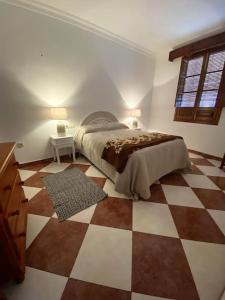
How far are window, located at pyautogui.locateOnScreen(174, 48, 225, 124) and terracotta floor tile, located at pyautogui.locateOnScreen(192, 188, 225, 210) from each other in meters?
1.75

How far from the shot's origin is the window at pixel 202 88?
2826mm

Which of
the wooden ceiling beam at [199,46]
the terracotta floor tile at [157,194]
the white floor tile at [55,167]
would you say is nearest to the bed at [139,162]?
the terracotta floor tile at [157,194]

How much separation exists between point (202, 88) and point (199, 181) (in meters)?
2.13

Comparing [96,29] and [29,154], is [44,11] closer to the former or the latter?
[96,29]

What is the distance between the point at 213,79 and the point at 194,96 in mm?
455

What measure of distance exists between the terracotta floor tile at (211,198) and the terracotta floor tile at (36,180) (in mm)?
2176

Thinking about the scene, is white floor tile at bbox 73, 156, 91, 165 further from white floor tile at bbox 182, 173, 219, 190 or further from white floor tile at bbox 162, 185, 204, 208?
white floor tile at bbox 182, 173, 219, 190

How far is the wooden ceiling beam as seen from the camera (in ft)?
8.75

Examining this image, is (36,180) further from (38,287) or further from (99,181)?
(38,287)

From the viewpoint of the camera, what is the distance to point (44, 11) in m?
2.21

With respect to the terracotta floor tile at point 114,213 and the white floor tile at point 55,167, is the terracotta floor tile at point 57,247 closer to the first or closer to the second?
the terracotta floor tile at point 114,213

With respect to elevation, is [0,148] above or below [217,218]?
above

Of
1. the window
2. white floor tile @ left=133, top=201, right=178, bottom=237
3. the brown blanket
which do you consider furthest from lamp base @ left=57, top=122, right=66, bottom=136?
the window

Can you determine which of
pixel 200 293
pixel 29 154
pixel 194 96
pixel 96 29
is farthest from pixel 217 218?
pixel 96 29
